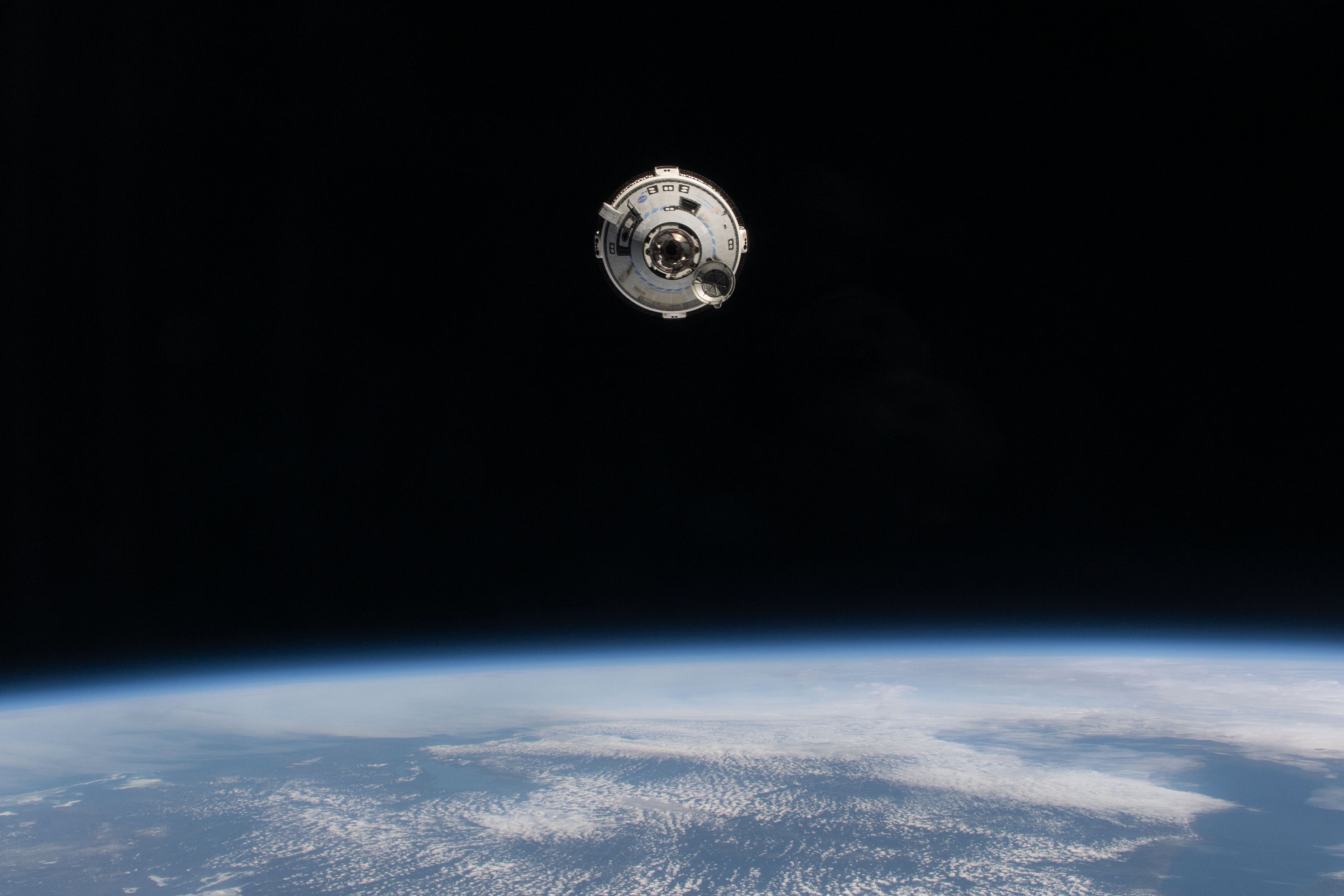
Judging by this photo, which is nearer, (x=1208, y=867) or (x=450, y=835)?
(x=1208, y=867)

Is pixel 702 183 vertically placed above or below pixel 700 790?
above

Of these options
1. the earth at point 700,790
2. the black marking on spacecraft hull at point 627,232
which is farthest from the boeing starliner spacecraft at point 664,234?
the earth at point 700,790

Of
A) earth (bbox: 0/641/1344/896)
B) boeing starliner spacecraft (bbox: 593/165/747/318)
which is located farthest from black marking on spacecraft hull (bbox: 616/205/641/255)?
earth (bbox: 0/641/1344/896)

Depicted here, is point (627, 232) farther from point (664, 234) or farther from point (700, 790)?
point (700, 790)

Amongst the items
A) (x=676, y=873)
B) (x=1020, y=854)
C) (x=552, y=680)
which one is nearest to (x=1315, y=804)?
(x=1020, y=854)

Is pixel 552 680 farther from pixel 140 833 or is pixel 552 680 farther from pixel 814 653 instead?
pixel 140 833

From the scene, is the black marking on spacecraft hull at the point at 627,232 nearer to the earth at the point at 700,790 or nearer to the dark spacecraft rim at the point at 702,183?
the dark spacecraft rim at the point at 702,183

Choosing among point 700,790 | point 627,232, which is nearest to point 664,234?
point 627,232
